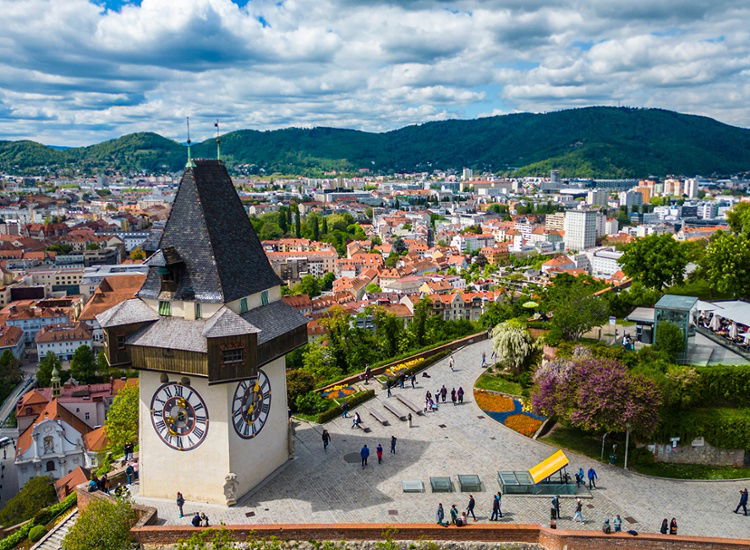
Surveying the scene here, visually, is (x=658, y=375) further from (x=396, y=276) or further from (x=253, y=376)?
(x=396, y=276)

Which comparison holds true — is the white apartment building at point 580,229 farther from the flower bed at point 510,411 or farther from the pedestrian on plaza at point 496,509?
the pedestrian on plaza at point 496,509

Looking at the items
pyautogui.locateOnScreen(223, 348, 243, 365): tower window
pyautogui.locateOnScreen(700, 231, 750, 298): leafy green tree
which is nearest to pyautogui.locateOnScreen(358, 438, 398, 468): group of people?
pyautogui.locateOnScreen(223, 348, 243, 365): tower window

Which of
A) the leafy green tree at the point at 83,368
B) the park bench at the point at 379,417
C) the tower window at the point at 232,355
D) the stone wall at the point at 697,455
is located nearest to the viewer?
the tower window at the point at 232,355

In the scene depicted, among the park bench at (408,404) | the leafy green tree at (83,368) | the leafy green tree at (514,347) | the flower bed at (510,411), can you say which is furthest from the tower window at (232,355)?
the leafy green tree at (83,368)

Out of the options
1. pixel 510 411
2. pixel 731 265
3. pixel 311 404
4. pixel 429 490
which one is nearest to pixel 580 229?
pixel 731 265

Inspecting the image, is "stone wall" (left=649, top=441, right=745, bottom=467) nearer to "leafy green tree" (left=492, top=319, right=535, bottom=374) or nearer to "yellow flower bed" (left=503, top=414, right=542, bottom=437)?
"yellow flower bed" (left=503, top=414, right=542, bottom=437)

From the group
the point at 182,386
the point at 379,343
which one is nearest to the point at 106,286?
the point at 379,343

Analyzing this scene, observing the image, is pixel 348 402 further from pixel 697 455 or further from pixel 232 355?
pixel 697 455
